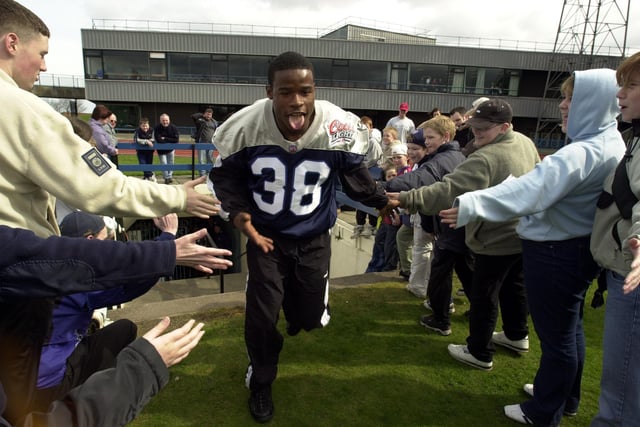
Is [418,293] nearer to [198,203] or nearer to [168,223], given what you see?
[168,223]

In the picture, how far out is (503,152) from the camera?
2.90 meters

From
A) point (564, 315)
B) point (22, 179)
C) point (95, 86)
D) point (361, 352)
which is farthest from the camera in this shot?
point (95, 86)

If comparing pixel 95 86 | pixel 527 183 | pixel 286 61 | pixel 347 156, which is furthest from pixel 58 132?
pixel 95 86

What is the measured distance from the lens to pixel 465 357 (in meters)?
3.39

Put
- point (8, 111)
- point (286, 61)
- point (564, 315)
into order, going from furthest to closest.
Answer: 1. point (286, 61)
2. point (564, 315)
3. point (8, 111)

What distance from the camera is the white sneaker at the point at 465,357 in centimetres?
333

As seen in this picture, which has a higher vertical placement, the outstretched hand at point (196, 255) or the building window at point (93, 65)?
the building window at point (93, 65)

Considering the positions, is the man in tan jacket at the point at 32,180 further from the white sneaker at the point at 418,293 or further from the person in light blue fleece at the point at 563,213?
the white sneaker at the point at 418,293

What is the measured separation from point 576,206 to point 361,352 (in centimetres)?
202

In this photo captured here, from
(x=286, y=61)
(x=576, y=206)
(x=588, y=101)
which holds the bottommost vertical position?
(x=576, y=206)

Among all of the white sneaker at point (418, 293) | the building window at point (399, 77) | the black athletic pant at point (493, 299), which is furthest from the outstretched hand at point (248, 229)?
the building window at point (399, 77)

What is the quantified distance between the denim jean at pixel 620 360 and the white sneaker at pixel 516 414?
2.62ft

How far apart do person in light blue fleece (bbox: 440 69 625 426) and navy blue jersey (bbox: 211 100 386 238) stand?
944mm

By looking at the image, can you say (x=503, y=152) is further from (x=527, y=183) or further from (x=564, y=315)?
(x=564, y=315)
